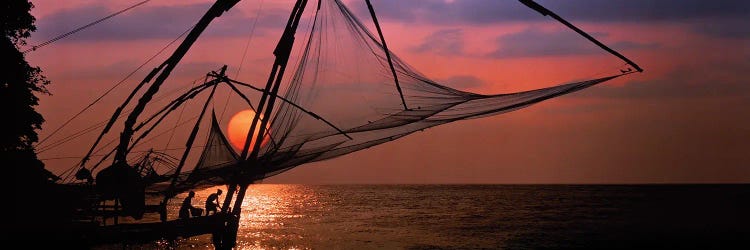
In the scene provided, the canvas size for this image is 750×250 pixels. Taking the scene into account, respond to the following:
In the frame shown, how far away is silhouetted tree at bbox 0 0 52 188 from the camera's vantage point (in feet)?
59.3

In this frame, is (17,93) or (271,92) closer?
(271,92)

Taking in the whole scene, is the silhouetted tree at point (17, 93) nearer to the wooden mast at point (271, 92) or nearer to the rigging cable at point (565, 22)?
the wooden mast at point (271, 92)

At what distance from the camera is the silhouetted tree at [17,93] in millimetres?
18062

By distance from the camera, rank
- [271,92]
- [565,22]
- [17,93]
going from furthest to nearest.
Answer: [17,93]
[271,92]
[565,22]

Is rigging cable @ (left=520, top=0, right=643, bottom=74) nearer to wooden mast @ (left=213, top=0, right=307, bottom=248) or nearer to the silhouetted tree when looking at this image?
wooden mast @ (left=213, top=0, right=307, bottom=248)

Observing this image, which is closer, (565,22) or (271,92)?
(565,22)

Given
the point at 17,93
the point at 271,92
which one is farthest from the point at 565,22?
the point at 17,93

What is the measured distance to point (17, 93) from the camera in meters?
18.5

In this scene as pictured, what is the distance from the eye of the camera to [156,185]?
18000mm

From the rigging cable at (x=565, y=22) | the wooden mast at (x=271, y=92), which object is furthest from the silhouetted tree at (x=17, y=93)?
the rigging cable at (x=565, y=22)

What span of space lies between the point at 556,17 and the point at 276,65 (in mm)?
5111

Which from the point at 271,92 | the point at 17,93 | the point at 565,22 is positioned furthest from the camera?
the point at 17,93

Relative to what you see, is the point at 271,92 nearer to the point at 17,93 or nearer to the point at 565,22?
the point at 565,22

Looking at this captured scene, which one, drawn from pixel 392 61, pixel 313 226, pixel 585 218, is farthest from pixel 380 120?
pixel 585 218
